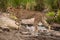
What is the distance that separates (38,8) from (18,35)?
13320mm

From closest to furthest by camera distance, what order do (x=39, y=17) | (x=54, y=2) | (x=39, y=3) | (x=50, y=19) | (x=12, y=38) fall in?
(x=12, y=38)
(x=39, y=17)
(x=50, y=19)
(x=54, y=2)
(x=39, y=3)

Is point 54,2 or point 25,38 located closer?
point 25,38

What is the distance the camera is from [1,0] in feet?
24.9

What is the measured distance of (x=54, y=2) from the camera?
1958cm

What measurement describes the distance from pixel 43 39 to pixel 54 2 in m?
9.53

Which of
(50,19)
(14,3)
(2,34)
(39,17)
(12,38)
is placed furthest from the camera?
(50,19)

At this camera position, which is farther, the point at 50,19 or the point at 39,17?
the point at 50,19

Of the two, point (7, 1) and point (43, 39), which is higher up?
point (7, 1)

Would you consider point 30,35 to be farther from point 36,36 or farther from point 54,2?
point 54,2

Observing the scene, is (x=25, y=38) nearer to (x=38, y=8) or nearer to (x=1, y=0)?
(x=1, y=0)

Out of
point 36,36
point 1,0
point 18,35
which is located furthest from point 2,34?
point 1,0

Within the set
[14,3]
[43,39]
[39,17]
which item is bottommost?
[43,39]

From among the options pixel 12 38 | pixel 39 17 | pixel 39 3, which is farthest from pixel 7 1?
pixel 39 3

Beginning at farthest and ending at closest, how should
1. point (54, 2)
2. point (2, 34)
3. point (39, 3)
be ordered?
point (39, 3), point (54, 2), point (2, 34)
